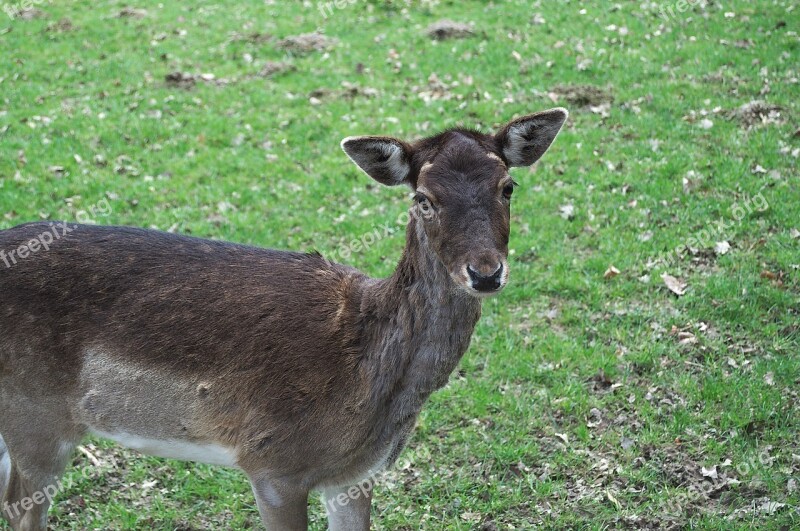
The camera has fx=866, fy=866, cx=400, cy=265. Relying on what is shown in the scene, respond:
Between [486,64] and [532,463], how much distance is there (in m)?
8.25

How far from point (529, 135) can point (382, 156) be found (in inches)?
37.9

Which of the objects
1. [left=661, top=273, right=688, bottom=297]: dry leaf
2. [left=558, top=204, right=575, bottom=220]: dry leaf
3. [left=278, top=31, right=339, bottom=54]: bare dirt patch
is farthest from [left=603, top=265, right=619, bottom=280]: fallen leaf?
[left=278, top=31, right=339, bottom=54]: bare dirt patch

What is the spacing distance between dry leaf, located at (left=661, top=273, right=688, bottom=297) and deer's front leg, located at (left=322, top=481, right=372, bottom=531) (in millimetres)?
4055

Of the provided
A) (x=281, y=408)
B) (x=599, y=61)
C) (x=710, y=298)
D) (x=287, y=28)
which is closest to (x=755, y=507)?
(x=710, y=298)

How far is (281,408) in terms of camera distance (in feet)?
17.2

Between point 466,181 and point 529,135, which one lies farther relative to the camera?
point 529,135

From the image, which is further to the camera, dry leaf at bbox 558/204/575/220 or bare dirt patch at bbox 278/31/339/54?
bare dirt patch at bbox 278/31/339/54

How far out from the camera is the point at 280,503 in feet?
17.3

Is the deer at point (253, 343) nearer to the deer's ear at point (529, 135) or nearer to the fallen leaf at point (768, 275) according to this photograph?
the deer's ear at point (529, 135)

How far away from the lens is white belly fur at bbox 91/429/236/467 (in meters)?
5.49

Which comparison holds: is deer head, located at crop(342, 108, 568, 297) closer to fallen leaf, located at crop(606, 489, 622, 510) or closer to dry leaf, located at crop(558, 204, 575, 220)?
fallen leaf, located at crop(606, 489, 622, 510)

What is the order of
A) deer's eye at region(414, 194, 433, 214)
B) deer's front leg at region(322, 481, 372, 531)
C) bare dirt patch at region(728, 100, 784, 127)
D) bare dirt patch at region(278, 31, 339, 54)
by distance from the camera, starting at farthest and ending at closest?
bare dirt patch at region(278, 31, 339, 54) < bare dirt patch at region(728, 100, 784, 127) < deer's front leg at region(322, 481, 372, 531) < deer's eye at region(414, 194, 433, 214)

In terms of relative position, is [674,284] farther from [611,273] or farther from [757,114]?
[757,114]

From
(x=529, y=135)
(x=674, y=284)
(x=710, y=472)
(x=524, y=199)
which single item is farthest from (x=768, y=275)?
(x=529, y=135)
